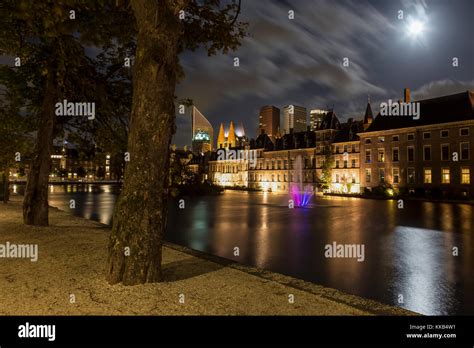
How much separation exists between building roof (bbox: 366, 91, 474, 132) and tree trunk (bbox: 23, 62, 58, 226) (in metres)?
58.4

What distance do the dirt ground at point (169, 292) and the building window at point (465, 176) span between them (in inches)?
2188

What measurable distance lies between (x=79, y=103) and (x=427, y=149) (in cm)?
5869

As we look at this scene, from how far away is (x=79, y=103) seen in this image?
1808cm

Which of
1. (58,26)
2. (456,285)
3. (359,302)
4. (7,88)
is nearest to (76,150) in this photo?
(7,88)

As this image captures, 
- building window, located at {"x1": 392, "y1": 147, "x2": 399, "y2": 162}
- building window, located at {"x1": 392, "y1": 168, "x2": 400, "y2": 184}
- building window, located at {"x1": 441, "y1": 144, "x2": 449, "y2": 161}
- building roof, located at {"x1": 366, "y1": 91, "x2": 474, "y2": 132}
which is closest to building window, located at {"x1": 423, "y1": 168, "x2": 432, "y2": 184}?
building window, located at {"x1": 441, "y1": 144, "x2": 449, "y2": 161}

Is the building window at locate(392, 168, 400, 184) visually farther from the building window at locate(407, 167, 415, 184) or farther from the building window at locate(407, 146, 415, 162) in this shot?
the building window at locate(407, 146, 415, 162)

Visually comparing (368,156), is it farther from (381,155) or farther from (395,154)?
(395,154)

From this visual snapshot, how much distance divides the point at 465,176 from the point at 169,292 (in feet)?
195

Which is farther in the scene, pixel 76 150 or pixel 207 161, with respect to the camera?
pixel 207 161

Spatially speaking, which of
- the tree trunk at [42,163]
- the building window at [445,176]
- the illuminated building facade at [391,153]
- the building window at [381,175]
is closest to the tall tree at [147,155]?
the tree trunk at [42,163]

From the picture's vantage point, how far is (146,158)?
8.10 meters

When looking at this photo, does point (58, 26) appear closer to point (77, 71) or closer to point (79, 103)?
point (77, 71)

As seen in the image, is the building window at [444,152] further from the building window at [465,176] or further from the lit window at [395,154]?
the lit window at [395,154]
